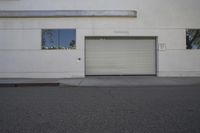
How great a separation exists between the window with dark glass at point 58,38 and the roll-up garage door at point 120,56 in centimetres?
113

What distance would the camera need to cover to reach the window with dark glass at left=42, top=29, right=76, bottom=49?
22.2 meters

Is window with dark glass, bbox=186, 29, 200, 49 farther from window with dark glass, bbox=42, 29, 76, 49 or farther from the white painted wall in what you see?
window with dark glass, bbox=42, 29, 76, 49

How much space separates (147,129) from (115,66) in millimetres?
16675

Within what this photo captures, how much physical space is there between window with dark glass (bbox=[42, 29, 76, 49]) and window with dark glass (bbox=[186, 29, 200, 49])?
7569 mm

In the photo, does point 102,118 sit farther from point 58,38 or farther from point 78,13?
point 58,38

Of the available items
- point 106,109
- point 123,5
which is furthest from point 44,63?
point 106,109

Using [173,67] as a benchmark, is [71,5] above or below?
above

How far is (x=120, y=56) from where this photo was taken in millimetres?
22688

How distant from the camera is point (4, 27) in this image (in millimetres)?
22125

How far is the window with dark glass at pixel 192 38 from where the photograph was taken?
22.5 m

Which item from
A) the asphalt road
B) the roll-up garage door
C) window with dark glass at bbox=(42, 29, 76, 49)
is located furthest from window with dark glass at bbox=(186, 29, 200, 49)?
the asphalt road

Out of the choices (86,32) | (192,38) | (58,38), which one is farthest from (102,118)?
(192,38)

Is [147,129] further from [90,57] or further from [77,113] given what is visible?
[90,57]

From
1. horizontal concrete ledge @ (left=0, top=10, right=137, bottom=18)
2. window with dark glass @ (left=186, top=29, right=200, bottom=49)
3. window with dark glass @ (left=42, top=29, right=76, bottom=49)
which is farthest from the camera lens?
window with dark glass @ (left=186, top=29, right=200, bottom=49)
